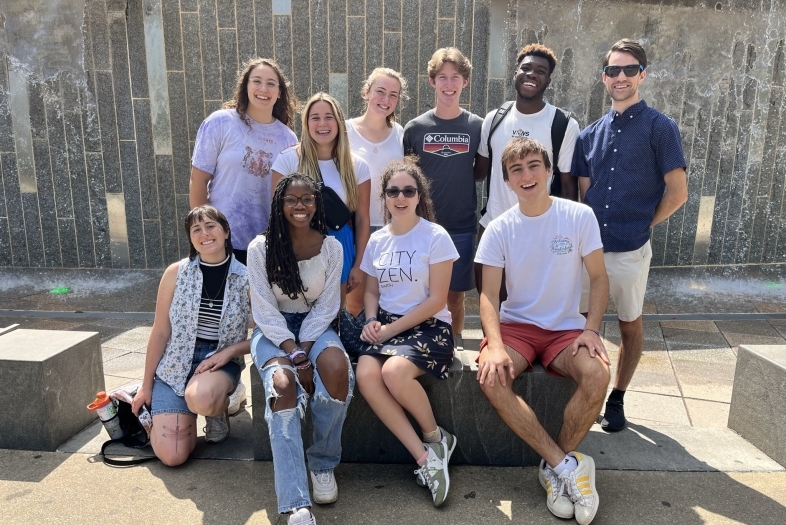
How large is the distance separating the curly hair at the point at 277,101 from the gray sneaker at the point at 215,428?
173cm

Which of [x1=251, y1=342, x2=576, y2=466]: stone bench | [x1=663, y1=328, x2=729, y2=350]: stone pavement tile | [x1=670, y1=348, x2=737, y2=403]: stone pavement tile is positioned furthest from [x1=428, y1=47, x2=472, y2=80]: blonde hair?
[x1=663, y1=328, x2=729, y2=350]: stone pavement tile

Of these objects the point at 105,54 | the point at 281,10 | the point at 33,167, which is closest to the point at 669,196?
the point at 281,10

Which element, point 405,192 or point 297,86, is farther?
point 297,86

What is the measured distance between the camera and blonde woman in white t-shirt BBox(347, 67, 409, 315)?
3.91 meters

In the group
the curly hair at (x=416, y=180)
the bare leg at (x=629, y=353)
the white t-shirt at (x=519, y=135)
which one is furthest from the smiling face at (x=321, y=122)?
the bare leg at (x=629, y=353)

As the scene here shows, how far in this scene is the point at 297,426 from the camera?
114 inches

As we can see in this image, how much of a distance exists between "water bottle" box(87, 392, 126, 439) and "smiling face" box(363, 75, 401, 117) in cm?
222

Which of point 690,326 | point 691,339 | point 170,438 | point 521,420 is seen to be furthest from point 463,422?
point 690,326

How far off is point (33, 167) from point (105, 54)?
1.41 metres

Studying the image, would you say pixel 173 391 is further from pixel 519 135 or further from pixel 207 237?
pixel 519 135

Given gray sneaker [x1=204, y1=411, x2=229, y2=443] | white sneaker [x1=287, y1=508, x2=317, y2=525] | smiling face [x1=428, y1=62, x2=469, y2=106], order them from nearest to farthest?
white sneaker [x1=287, y1=508, x2=317, y2=525] → gray sneaker [x1=204, y1=411, x2=229, y2=443] → smiling face [x1=428, y1=62, x2=469, y2=106]

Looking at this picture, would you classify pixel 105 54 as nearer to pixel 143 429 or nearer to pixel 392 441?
pixel 143 429

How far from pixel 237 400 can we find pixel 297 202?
138 centimetres

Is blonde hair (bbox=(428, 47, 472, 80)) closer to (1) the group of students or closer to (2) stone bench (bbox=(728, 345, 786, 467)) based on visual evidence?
(1) the group of students
